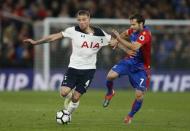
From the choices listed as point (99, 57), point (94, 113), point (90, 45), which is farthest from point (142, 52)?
point (99, 57)

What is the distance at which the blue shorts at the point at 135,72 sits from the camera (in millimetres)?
15895

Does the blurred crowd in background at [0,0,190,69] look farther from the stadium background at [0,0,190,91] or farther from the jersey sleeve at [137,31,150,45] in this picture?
the jersey sleeve at [137,31,150,45]

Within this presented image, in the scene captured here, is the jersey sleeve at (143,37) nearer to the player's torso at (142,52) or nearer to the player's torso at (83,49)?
the player's torso at (142,52)

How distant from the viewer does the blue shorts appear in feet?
52.1

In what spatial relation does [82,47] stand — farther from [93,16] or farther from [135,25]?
[93,16]

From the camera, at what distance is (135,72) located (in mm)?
16219

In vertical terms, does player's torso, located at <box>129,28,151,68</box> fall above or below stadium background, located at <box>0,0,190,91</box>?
above

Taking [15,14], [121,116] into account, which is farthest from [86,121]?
[15,14]

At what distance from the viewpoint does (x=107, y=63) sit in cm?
2777

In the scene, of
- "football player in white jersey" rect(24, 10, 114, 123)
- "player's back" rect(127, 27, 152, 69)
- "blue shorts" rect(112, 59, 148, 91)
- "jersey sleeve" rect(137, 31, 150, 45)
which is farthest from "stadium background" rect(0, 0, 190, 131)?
"football player in white jersey" rect(24, 10, 114, 123)

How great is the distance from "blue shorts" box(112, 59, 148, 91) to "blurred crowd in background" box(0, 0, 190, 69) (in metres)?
11.6

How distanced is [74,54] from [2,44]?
13.3 m

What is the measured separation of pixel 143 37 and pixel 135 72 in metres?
0.98

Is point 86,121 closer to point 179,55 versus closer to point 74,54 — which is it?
point 74,54
